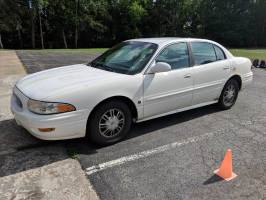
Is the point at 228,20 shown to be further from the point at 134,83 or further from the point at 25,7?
the point at 134,83

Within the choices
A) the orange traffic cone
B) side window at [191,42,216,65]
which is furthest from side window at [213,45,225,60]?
the orange traffic cone

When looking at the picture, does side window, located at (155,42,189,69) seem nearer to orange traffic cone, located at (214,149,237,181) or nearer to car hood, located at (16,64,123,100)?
car hood, located at (16,64,123,100)

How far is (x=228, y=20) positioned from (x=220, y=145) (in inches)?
1704

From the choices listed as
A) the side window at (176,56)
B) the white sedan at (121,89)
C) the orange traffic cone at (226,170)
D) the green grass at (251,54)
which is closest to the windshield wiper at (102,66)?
the white sedan at (121,89)

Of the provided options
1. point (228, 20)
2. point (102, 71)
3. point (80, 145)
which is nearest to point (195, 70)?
point (102, 71)

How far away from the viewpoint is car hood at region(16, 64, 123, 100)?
3.84m

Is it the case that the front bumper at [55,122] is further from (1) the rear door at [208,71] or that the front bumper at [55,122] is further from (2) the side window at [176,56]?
(1) the rear door at [208,71]

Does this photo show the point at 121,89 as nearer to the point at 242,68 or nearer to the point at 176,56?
the point at 176,56

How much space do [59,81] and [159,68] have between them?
61.5 inches

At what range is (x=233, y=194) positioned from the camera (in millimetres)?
3129

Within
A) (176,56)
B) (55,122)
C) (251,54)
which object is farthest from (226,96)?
(251,54)

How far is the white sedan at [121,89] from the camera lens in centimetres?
373

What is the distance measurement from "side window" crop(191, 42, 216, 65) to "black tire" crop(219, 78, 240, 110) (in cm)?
73

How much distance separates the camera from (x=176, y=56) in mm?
4969
